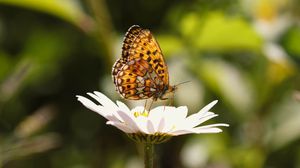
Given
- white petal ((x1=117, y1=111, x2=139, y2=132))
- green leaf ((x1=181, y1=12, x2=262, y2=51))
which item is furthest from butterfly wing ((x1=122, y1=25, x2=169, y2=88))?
green leaf ((x1=181, y1=12, x2=262, y2=51))

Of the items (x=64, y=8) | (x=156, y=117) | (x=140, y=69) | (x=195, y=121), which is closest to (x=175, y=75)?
(x=64, y=8)

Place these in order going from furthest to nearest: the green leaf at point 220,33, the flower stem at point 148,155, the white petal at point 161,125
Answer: the green leaf at point 220,33 < the white petal at point 161,125 < the flower stem at point 148,155

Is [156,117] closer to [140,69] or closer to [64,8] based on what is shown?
[140,69]

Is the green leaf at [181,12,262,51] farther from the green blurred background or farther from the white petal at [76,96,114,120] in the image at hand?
the white petal at [76,96,114,120]

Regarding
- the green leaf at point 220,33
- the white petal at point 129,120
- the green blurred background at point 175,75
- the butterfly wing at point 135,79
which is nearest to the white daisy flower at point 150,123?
the white petal at point 129,120

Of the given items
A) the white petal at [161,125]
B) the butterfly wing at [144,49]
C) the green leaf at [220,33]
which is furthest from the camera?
the green leaf at [220,33]

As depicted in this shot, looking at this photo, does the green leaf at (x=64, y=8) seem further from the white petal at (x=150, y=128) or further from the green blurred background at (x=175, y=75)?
the white petal at (x=150, y=128)
